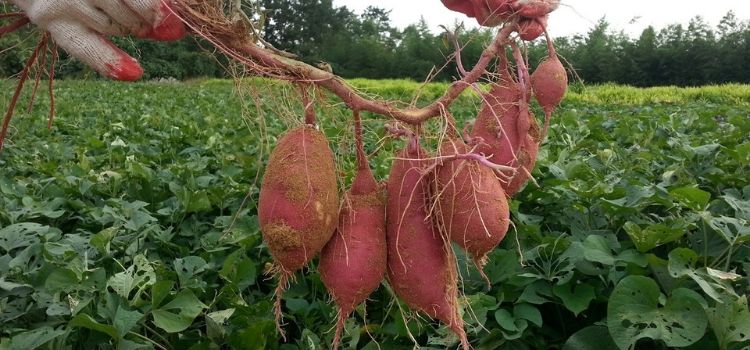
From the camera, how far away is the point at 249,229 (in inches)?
87.0

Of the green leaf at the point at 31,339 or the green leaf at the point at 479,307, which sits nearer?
the green leaf at the point at 31,339

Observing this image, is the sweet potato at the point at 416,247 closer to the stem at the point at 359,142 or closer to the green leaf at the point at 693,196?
the stem at the point at 359,142

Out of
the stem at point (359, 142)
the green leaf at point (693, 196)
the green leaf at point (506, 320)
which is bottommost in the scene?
the green leaf at point (506, 320)

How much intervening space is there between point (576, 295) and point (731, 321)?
42 centimetres

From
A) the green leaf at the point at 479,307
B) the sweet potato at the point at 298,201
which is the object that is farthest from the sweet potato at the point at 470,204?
the green leaf at the point at 479,307

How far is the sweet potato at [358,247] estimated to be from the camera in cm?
127

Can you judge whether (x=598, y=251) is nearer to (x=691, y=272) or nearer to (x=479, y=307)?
(x=691, y=272)

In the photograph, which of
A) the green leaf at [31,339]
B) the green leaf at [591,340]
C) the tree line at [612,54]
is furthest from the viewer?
the tree line at [612,54]

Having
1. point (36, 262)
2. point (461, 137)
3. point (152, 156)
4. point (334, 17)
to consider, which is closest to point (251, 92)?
point (461, 137)

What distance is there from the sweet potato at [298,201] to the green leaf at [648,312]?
2.55ft

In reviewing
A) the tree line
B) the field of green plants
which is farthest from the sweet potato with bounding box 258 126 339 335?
the tree line

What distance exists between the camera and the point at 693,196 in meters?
1.89

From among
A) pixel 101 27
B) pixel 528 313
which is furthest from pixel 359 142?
pixel 528 313

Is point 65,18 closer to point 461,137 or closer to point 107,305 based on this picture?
point 107,305
